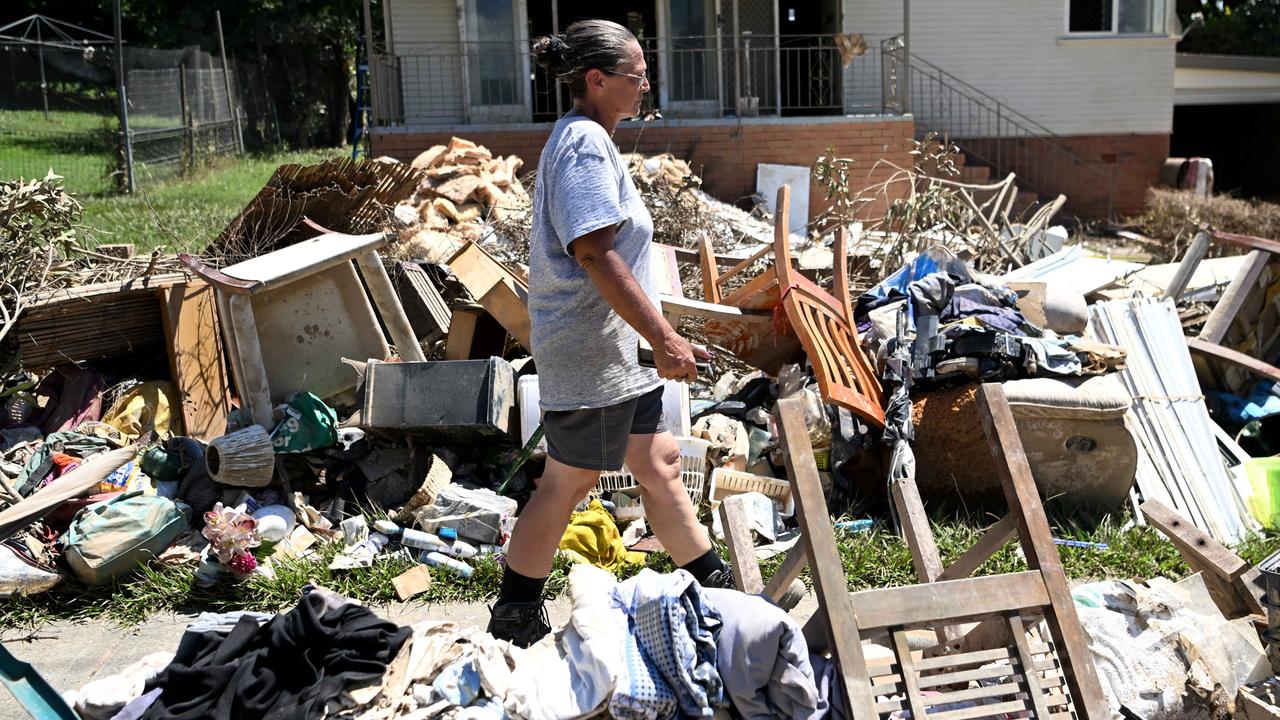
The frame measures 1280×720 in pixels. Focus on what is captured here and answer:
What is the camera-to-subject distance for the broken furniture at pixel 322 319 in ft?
16.3

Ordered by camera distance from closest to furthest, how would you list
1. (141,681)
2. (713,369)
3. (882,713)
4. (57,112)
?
(882,713)
(141,681)
(713,369)
(57,112)

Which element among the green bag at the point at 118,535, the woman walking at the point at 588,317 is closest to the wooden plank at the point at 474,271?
the green bag at the point at 118,535

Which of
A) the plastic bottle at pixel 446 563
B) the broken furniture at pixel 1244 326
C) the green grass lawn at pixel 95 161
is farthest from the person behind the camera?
the green grass lawn at pixel 95 161

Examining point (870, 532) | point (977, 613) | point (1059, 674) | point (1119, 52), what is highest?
point (1119, 52)

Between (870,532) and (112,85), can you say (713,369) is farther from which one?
(112,85)

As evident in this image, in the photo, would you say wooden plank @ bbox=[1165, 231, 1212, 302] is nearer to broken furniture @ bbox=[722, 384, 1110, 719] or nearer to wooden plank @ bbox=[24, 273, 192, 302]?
broken furniture @ bbox=[722, 384, 1110, 719]

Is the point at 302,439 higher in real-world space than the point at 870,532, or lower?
higher

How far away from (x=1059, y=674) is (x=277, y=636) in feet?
6.26

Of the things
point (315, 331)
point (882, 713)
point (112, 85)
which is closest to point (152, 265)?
point (315, 331)

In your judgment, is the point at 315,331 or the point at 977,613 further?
the point at 315,331

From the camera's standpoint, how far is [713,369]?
559 cm

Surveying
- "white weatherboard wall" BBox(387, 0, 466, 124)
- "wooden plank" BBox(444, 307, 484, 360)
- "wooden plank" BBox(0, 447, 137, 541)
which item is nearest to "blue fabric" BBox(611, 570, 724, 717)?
"wooden plank" BBox(0, 447, 137, 541)

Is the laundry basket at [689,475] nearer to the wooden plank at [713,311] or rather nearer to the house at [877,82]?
the wooden plank at [713,311]

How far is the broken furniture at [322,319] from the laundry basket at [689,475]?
1220 millimetres
